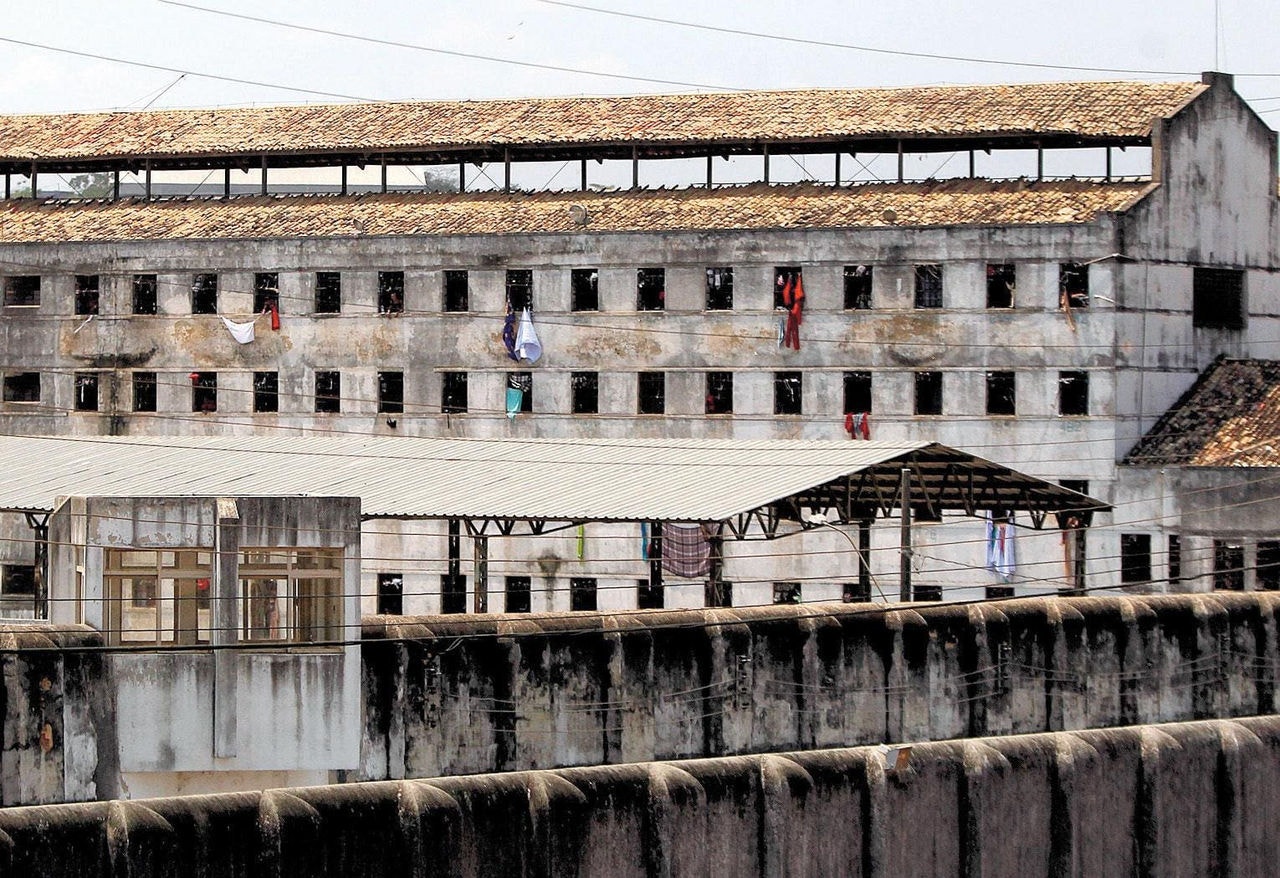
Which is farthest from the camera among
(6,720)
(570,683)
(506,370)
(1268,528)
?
(506,370)

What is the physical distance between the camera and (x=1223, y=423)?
172 ft

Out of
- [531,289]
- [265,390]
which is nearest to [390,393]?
[265,390]

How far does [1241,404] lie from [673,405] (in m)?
12.9

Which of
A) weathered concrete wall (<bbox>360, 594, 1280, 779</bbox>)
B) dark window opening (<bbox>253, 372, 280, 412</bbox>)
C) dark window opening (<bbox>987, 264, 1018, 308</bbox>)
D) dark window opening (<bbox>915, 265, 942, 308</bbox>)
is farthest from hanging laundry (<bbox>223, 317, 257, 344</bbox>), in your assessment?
weathered concrete wall (<bbox>360, 594, 1280, 779</bbox>)

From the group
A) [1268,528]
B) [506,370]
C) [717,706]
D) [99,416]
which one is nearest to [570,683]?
[717,706]

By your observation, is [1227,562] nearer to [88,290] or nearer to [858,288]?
[858,288]

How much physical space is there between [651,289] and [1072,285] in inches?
383

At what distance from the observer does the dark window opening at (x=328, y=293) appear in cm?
5791

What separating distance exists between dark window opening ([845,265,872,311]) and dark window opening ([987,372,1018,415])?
10.7 feet

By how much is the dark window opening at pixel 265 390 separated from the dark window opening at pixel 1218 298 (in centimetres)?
2202

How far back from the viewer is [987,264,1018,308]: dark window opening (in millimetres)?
53875

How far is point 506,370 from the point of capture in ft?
187

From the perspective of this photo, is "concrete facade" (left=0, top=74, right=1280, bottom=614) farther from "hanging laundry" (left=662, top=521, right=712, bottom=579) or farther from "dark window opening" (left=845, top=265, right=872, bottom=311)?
"hanging laundry" (left=662, top=521, right=712, bottom=579)

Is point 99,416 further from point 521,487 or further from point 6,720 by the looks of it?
point 6,720
